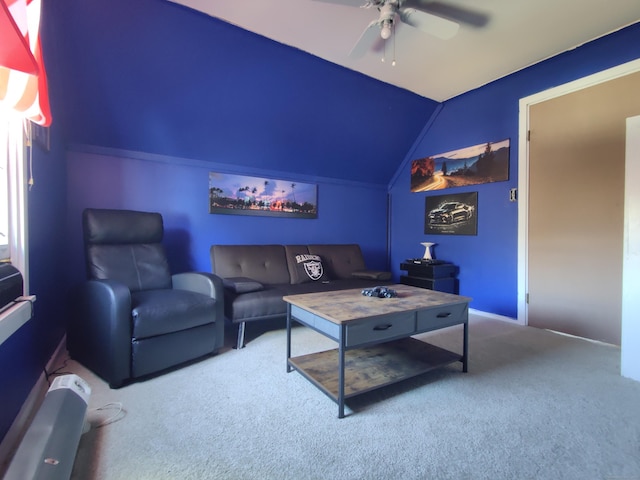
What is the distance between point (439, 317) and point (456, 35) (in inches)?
95.5

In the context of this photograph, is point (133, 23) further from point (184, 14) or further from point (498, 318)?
point (498, 318)

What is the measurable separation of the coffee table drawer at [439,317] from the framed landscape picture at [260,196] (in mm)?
2471

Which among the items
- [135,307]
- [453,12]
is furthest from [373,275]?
[453,12]

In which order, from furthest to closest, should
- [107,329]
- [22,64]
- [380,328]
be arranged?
[107,329] → [380,328] → [22,64]

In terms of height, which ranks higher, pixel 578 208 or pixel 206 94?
pixel 206 94

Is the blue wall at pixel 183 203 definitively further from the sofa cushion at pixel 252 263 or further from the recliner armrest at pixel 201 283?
the recliner armrest at pixel 201 283

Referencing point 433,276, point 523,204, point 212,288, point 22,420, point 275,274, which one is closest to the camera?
point 22,420

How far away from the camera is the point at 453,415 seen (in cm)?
160

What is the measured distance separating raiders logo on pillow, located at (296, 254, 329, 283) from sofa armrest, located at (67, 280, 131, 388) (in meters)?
1.89

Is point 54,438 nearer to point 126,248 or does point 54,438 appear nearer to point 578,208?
point 126,248

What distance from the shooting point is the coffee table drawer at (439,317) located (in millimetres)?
1882

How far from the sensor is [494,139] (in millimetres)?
3494

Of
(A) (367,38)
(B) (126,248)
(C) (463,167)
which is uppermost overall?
(A) (367,38)

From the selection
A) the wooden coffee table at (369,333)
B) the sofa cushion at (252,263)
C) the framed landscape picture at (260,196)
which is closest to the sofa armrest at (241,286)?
the sofa cushion at (252,263)
